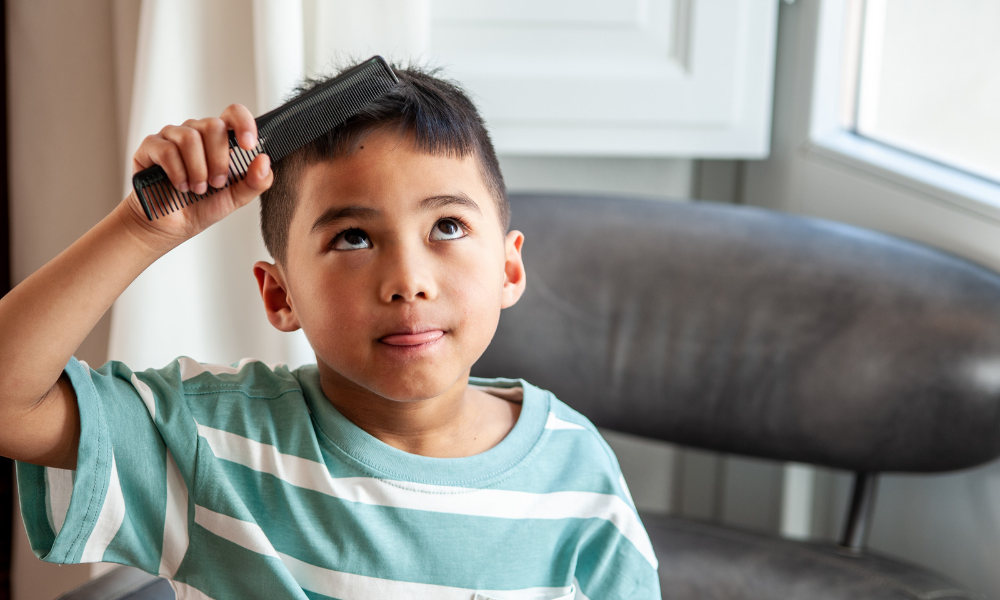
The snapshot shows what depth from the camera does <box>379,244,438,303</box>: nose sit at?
0.57 m

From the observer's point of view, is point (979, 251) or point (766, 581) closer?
point (766, 581)

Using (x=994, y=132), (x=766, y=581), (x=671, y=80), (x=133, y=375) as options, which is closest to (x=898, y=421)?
(x=766, y=581)

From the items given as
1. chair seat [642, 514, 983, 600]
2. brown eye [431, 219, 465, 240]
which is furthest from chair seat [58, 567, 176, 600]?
chair seat [642, 514, 983, 600]

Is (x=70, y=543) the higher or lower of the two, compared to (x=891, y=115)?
lower

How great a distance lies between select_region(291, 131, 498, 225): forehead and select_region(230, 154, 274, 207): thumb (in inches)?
3.0

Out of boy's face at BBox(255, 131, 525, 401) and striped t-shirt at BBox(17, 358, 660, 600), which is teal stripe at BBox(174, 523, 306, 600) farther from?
boy's face at BBox(255, 131, 525, 401)

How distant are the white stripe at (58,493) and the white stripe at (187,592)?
0.34 feet

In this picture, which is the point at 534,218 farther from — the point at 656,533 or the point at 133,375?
the point at 133,375

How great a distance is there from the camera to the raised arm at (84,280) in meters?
0.50

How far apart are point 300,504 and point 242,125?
298 millimetres

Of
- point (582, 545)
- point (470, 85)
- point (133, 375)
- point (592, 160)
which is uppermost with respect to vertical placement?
point (470, 85)

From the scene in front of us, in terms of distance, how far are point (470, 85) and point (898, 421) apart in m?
0.74

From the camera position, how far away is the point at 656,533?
1.05 metres

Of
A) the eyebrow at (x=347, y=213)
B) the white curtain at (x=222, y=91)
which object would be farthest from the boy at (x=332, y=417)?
the white curtain at (x=222, y=91)
